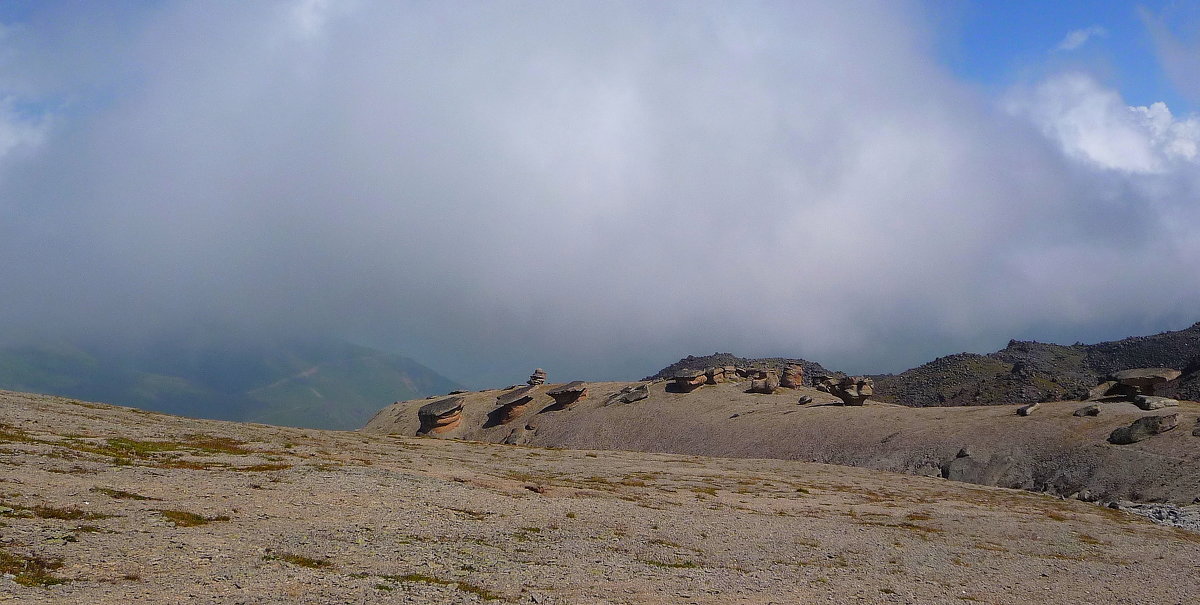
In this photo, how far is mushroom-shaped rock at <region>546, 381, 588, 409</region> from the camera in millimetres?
115375

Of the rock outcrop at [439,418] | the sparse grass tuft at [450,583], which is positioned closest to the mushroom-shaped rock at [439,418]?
the rock outcrop at [439,418]

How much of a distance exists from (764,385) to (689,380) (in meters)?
12.4

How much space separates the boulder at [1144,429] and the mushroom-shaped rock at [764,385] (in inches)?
1895

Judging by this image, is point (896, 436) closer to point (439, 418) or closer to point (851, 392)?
point (851, 392)

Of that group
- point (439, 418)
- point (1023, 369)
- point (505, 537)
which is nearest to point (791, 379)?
point (1023, 369)

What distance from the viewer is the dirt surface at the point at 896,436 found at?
54.3 metres

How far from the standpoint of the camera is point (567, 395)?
115 meters

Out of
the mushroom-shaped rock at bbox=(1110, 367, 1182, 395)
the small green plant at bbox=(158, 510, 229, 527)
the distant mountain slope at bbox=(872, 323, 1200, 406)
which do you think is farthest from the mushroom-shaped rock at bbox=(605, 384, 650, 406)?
the small green plant at bbox=(158, 510, 229, 527)

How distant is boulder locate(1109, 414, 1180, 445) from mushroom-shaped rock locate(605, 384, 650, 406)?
208 ft

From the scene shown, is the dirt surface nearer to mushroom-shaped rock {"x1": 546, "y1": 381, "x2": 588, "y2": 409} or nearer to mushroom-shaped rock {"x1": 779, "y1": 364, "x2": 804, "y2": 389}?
mushroom-shaped rock {"x1": 546, "y1": 381, "x2": 588, "y2": 409}

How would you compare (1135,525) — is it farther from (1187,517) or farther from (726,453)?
(726,453)

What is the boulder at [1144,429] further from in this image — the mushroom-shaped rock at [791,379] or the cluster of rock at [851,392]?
the mushroom-shaped rock at [791,379]

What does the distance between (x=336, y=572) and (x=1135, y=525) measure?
4482 cm

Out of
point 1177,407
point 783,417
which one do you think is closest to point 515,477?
point 783,417
